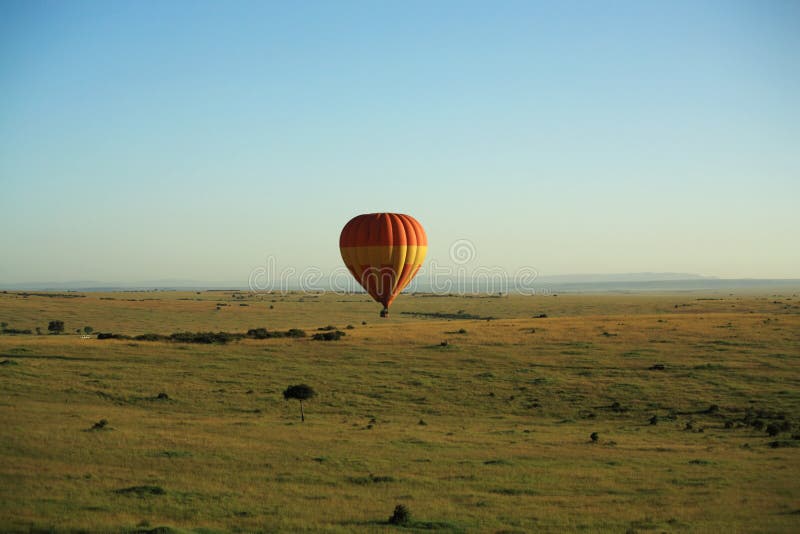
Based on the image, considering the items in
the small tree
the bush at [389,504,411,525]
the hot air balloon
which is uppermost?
the hot air balloon

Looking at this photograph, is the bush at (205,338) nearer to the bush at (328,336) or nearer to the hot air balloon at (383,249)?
the bush at (328,336)

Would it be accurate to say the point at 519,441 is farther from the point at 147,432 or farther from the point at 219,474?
the point at 147,432

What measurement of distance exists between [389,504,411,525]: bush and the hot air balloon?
37738mm

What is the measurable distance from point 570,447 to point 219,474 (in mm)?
14632

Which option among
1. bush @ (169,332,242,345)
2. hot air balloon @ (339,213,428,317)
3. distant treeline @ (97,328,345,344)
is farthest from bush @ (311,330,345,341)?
bush @ (169,332,242,345)

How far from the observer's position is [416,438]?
1298 inches

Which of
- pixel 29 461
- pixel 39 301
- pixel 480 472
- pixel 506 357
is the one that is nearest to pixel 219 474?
pixel 29 461

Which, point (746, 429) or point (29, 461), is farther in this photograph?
point (746, 429)

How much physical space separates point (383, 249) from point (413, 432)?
81.6 feet

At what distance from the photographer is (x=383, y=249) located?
57.6 metres

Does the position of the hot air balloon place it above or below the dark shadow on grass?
above

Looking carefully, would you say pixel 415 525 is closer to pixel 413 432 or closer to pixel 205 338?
pixel 413 432

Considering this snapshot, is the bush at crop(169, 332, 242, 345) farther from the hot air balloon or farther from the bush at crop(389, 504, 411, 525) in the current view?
the bush at crop(389, 504, 411, 525)

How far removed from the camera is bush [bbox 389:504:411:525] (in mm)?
20359
